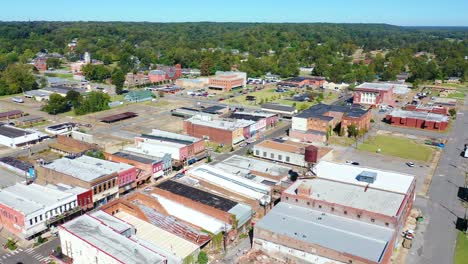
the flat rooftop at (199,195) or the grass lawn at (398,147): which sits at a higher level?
the flat rooftop at (199,195)

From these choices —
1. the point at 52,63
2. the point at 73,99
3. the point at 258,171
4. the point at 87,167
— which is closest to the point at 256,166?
the point at 258,171

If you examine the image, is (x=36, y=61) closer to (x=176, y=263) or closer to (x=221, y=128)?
(x=221, y=128)

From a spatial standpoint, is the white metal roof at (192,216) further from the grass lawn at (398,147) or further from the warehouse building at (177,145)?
the grass lawn at (398,147)

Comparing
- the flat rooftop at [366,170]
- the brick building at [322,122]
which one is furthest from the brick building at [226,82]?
the flat rooftop at [366,170]

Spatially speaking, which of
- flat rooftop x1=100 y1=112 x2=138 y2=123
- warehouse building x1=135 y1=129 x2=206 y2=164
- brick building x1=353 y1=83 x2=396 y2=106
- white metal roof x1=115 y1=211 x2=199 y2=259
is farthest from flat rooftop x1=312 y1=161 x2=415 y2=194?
brick building x1=353 y1=83 x2=396 y2=106

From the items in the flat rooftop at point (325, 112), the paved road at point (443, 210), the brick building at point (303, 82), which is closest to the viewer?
the paved road at point (443, 210)
